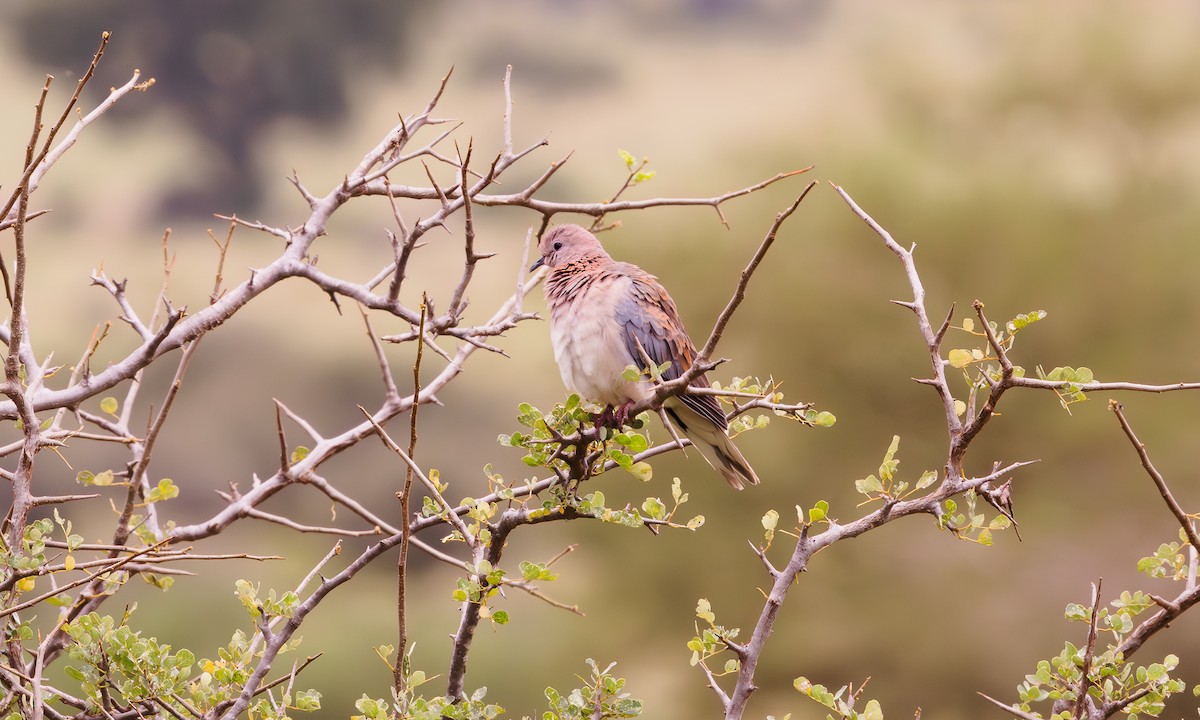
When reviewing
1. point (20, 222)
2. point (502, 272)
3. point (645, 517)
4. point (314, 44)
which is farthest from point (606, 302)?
point (314, 44)

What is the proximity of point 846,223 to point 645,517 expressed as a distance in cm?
594

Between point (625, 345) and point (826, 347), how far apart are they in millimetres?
4955

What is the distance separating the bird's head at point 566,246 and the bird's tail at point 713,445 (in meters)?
0.53

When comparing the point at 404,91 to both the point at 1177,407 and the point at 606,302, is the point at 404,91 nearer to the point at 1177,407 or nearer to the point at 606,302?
the point at 1177,407

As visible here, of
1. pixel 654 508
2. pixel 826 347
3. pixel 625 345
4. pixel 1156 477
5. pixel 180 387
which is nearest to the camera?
pixel 1156 477

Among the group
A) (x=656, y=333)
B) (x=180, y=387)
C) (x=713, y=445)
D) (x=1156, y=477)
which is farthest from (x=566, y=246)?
(x=1156, y=477)

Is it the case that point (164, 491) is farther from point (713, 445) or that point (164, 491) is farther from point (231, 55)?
point (231, 55)

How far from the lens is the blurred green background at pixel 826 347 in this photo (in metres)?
6.99

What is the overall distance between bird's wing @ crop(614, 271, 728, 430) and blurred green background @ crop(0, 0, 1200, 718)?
285cm

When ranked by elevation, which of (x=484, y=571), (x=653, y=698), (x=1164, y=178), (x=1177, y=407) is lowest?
(x=484, y=571)

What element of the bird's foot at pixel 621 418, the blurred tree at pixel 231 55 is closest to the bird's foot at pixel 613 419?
the bird's foot at pixel 621 418

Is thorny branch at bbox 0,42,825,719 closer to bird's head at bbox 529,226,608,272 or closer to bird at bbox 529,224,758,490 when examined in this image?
bird at bbox 529,224,758,490

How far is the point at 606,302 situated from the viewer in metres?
2.60

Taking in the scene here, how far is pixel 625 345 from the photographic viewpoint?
8.31 ft
